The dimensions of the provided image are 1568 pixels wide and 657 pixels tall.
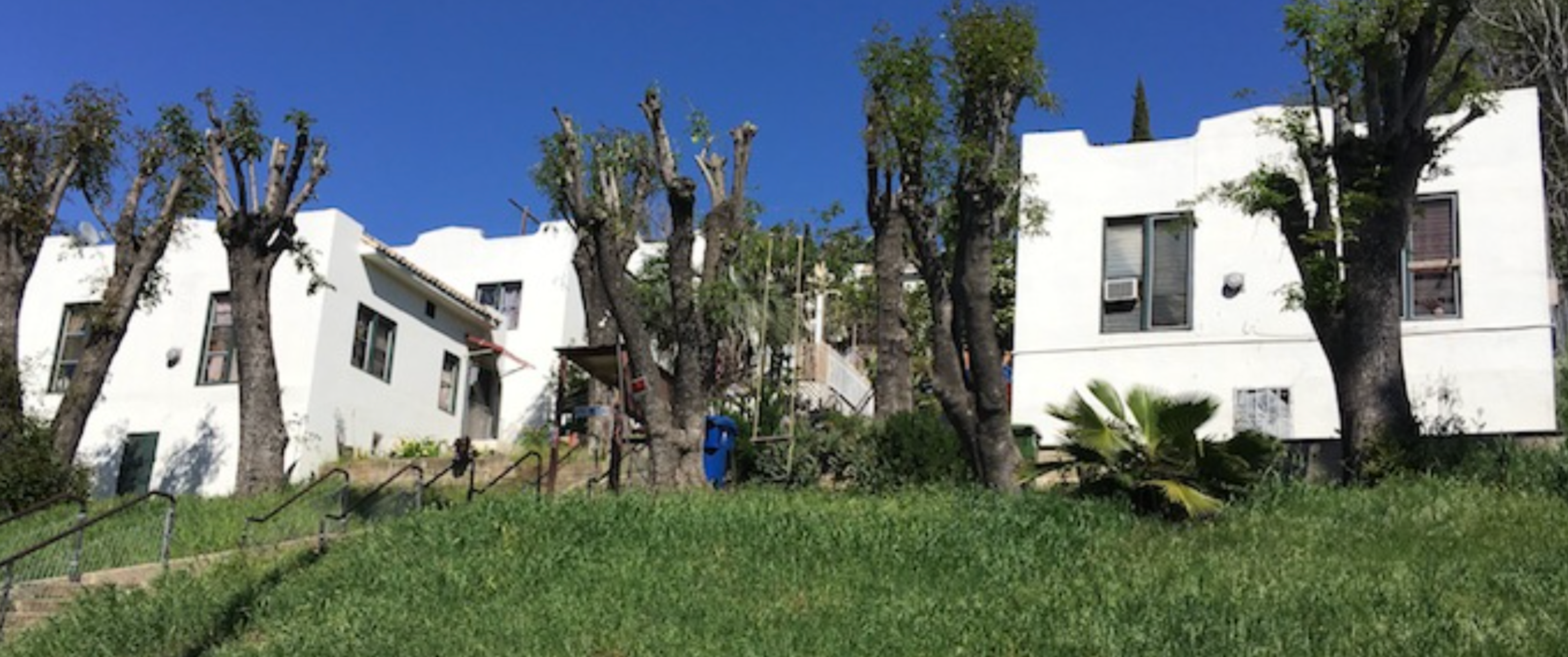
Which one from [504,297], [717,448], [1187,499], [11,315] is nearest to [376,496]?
[717,448]

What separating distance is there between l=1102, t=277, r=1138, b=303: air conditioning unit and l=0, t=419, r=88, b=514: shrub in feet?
46.3

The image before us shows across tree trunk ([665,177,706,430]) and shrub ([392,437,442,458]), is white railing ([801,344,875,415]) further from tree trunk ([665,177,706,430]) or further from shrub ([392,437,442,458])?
tree trunk ([665,177,706,430])

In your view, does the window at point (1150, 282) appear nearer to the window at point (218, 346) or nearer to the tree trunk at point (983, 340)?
the tree trunk at point (983, 340)

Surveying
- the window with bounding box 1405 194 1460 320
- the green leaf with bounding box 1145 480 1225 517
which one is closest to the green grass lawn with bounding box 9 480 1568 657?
the green leaf with bounding box 1145 480 1225 517

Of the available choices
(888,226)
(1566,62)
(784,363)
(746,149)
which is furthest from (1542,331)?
(784,363)

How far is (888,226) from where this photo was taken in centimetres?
2325

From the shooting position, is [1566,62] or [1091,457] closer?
[1091,457]

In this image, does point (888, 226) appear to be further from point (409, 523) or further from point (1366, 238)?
point (409, 523)

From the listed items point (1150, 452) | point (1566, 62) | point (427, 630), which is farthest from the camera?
point (1566, 62)

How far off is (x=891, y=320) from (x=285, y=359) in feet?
40.0

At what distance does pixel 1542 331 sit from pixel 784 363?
15.7 m

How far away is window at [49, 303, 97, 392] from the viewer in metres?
32.0

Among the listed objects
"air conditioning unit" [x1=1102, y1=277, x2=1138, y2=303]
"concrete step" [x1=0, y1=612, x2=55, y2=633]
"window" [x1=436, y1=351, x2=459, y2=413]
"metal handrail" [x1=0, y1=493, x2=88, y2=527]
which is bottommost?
"concrete step" [x1=0, y1=612, x2=55, y2=633]

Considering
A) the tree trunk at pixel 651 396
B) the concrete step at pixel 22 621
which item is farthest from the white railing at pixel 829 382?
the concrete step at pixel 22 621
